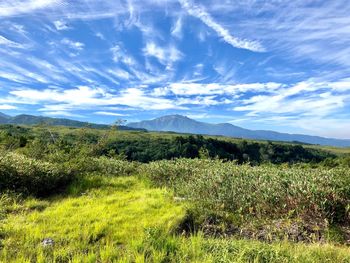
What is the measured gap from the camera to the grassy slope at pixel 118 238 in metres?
5.32

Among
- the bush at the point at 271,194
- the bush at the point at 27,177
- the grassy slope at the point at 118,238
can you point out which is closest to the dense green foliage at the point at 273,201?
the bush at the point at 271,194

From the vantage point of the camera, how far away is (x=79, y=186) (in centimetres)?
1193

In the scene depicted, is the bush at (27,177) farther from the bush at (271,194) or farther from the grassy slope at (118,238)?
the bush at (271,194)

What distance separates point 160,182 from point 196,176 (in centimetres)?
173

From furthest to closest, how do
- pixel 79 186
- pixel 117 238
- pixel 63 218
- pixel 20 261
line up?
pixel 79 186
pixel 63 218
pixel 117 238
pixel 20 261

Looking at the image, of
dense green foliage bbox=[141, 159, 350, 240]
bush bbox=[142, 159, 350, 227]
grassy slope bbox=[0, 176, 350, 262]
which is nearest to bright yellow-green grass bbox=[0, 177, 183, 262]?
grassy slope bbox=[0, 176, 350, 262]

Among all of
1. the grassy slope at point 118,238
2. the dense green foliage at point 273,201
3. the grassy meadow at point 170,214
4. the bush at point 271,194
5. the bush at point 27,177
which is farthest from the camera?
the bush at point 27,177

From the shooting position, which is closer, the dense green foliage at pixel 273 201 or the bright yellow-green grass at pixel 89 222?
the bright yellow-green grass at pixel 89 222

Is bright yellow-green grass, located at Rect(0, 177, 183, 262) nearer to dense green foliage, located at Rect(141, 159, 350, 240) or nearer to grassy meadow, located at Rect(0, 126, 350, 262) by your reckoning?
grassy meadow, located at Rect(0, 126, 350, 262)

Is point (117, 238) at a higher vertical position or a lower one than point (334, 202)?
lower

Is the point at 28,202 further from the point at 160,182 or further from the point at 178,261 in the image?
the point at 178,261

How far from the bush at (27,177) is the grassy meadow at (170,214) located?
0.11ft

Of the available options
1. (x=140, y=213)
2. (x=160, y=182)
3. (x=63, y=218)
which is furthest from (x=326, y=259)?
(x=160, y=182)

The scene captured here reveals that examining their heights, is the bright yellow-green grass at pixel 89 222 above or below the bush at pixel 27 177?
below
